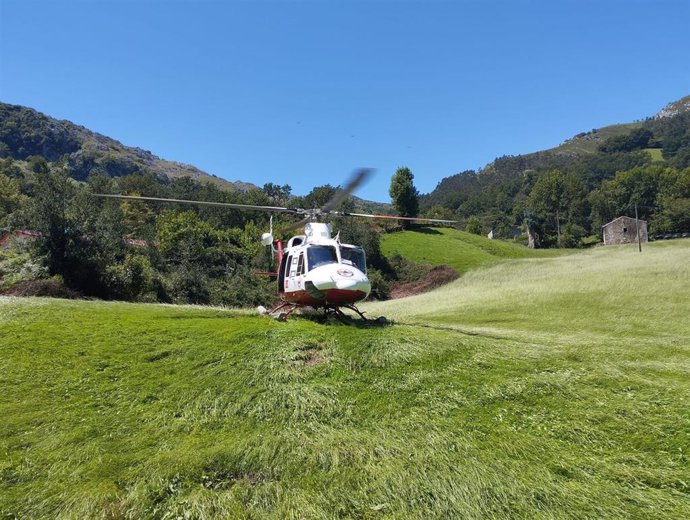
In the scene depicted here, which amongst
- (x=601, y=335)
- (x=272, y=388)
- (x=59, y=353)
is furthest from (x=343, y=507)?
(x=601, y=335)

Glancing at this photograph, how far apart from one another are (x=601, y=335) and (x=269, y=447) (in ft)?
45.2

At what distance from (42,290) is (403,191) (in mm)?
66196

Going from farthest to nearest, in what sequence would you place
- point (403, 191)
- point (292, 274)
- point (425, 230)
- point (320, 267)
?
point (403, 191)
point (425, 230)
point (292, 274)
point (320, 267)

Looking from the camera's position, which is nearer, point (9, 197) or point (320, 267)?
point (320, 267)

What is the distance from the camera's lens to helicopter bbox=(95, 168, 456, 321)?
14203 mm

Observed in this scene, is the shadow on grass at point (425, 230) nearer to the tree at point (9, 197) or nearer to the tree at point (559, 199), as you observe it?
the tree at point (559, 199)

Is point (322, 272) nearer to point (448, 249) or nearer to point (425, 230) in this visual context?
point (448, 249)

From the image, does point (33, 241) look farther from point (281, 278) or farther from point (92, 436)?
point (92, 436)

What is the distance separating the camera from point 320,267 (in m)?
14.8

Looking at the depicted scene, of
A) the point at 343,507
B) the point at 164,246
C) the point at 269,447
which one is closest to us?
the point at 343,507

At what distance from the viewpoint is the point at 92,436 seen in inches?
309

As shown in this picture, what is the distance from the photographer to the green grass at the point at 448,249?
57.4m

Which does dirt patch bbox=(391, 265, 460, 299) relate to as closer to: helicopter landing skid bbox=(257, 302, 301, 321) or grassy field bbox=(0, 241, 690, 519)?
helicopter landing skid bbox=(257, 302, 301, 321)

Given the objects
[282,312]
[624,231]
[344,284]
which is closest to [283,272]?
[282,312]
